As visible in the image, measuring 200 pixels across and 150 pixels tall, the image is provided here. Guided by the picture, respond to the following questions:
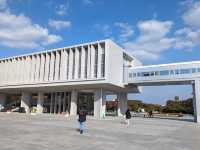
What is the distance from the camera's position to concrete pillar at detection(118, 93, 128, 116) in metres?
51.0

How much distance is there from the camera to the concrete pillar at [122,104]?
51.0m

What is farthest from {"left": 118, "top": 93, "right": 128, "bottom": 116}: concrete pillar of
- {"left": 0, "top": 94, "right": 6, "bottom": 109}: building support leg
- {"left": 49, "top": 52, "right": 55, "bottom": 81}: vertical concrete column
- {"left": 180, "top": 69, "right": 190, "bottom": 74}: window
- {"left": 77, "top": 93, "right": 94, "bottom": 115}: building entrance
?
{"left": 0, "top": 94, "right": 6, "bottom": 109}: building support leg

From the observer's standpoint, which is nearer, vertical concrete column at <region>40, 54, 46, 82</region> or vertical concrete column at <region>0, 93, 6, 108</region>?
vertical concrete column at <region>40, 54, 46, 82</region>

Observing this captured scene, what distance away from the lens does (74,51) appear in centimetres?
4362

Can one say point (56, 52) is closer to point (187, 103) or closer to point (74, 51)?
point (74, 51)

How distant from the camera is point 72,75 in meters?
42.2

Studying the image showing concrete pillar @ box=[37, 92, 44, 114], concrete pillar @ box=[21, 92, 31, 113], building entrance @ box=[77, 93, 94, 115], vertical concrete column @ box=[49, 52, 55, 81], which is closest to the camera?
vertical concrete column @ box=[49, 52, 55, 81]

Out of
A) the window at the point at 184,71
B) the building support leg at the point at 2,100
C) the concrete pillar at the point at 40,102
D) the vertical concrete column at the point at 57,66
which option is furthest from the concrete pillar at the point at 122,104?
the building support leg at the point at 2,100

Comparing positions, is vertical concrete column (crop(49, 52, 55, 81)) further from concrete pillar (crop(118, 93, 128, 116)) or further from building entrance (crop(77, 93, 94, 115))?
concrete pillar (crop(118, 93, 128, 116))

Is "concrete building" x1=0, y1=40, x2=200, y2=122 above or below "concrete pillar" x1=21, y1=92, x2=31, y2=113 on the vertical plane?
above

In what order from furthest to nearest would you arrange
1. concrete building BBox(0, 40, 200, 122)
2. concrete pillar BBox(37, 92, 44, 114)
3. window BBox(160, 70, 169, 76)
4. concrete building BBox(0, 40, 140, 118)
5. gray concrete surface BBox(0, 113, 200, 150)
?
concrete pillar BBox(37, 92, 44, 114) → concrete building BBox(0, 40, 140, 118) → window BBox(160, 70, 169, 76) → concrete building BBox(0, 40, 200, 122) → gray concrete surface BBox(0, 113, 200, 150)

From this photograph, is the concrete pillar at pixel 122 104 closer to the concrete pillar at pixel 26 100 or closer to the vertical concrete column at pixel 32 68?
Answer: the vertical concrete column at pixel 32 68

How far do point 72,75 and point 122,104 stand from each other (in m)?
15.9

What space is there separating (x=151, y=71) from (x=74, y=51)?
15623 mm
